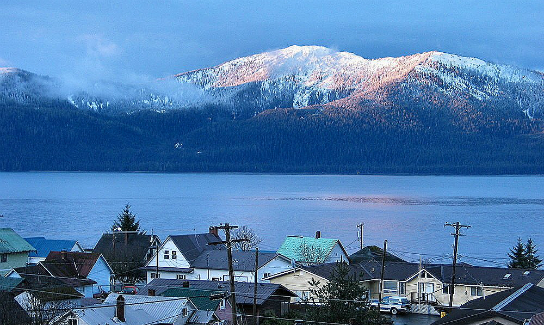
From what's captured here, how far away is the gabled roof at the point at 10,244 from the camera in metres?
46.6

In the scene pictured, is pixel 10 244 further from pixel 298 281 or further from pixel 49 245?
pixel 298 281

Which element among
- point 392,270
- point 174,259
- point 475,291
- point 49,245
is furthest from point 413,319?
→ point 49,245

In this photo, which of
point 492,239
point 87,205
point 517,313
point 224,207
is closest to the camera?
point 517,313

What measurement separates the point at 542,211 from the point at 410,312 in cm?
11969

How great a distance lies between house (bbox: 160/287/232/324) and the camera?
32344 millimetres

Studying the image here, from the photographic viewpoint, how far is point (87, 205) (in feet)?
532

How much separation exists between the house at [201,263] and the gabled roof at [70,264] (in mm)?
4966

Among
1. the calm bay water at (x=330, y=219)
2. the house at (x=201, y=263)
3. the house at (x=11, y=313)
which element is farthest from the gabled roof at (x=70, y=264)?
the calm bay water at (x=330, y=219)

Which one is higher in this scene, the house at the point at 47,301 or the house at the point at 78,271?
the house at the point at 78,271

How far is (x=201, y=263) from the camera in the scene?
50250 mm

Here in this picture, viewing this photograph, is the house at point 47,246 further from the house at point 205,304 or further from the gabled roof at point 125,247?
the house at point 205,304

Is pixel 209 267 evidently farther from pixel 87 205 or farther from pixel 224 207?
pixel 87 205

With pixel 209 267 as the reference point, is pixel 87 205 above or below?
above

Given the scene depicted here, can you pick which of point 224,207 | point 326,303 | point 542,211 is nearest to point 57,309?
point 326,303
